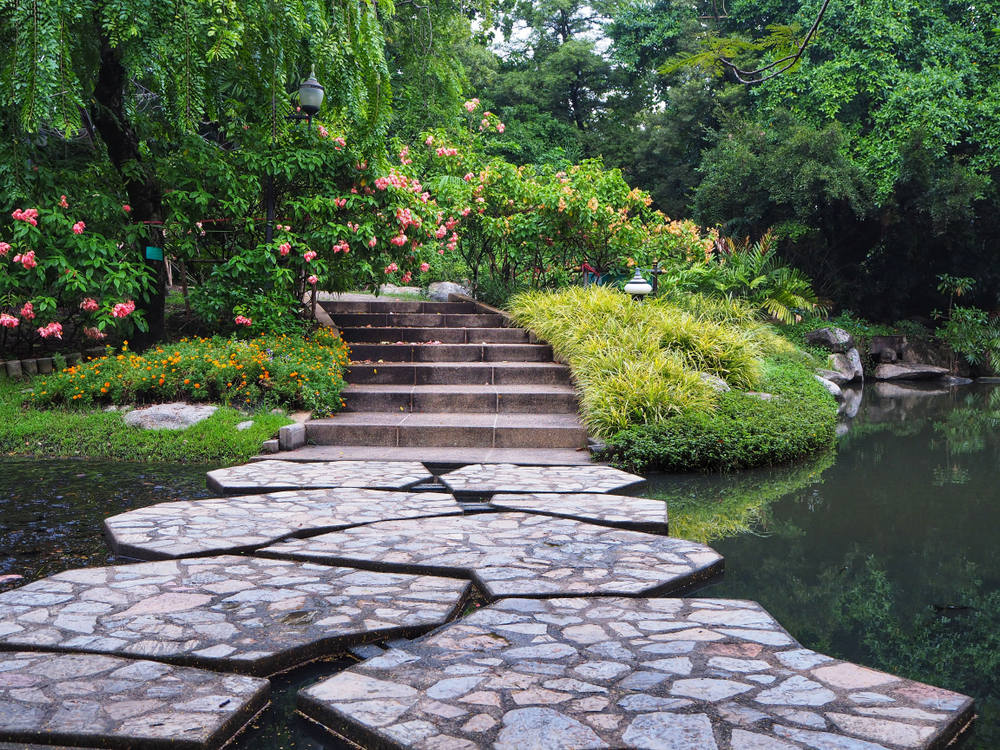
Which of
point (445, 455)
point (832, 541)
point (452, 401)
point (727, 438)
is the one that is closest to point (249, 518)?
point (445, 455)

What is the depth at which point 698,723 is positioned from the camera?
202cm

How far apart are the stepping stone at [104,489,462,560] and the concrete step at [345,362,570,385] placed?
320cm

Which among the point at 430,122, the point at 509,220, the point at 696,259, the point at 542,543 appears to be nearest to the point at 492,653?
the point at 542,543

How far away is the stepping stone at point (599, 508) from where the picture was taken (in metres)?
4.12

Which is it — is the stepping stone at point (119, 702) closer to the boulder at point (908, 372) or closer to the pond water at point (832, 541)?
the pond water at point (832, 541)

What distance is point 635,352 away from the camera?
750 cm

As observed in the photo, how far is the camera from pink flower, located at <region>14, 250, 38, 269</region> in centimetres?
677

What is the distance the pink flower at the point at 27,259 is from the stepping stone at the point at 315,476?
304 cm

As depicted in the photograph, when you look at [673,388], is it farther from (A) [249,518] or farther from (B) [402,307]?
(B) [402,307]

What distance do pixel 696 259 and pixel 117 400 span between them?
929 cm

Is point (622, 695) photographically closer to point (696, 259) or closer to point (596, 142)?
point (696, 259)

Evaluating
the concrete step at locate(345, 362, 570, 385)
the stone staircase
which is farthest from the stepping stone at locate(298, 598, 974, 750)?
the concrete step at locate(345, 362, 570, 385)

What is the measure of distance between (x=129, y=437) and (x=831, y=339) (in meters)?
13.0

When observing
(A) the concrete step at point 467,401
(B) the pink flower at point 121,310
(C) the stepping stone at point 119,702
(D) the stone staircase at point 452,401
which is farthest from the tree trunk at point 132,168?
(C) the stepping stone at point 119,702
